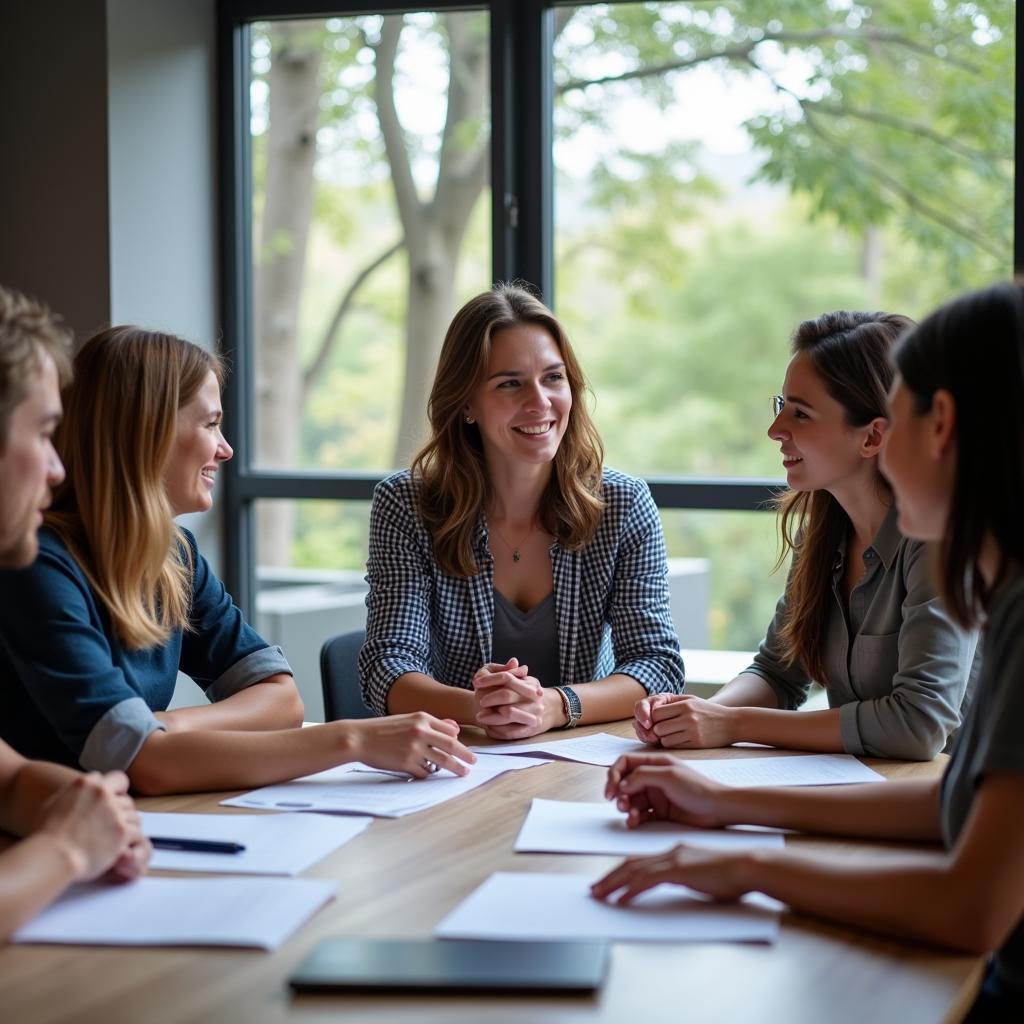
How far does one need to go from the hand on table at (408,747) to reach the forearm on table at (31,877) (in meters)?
0.56

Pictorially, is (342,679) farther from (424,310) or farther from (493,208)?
(424,310)

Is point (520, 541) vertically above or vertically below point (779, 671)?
above

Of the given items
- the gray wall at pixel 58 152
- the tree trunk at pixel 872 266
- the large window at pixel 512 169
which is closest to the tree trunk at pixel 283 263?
the large window at pixel 512 169

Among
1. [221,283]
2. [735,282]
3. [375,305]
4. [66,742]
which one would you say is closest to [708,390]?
[735,282]

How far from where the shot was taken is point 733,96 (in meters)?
4.49

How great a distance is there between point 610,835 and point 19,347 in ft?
2.90

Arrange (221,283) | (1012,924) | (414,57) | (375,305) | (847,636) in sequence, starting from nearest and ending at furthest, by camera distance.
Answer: (1012,924) < (847,636) < (221,283) < (414,57) < (375,305)

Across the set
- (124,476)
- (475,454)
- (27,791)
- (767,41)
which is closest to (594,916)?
(27,791)

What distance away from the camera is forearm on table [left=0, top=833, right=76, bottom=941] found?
1.27m

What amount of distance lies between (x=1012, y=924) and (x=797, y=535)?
119 centimetres

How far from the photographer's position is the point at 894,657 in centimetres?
212

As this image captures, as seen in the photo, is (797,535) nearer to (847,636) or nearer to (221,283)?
(847,636)

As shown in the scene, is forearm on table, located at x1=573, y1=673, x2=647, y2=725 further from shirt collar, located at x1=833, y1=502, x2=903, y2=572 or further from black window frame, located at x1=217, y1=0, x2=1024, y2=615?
black window frame, located at x1=217, y1=0, x2=1024, y2=615

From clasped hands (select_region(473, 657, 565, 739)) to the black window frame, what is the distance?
4.78 ft
